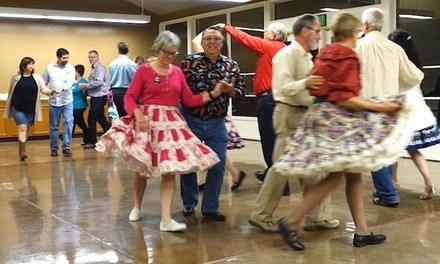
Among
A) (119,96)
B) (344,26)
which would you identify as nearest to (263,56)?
(344,26)

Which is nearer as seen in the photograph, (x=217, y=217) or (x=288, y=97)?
(x=288, y=97)

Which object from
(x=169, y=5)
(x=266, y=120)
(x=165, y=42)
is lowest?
(x=266, y=120)

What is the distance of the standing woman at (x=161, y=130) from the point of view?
11.1 ft

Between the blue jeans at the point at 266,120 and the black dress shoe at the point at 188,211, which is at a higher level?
the blue jeans at the point at 266,120

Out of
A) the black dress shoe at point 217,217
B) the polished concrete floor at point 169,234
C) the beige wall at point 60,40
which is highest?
the beige wall at point 60,40

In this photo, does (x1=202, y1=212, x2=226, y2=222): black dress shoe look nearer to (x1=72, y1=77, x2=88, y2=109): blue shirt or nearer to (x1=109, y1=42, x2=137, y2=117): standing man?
(x1=109, y1=42, x2=137, y2=117): standing man

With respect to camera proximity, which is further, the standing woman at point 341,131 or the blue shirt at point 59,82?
the blue shirt at point 59,82

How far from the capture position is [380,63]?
12.8 ft

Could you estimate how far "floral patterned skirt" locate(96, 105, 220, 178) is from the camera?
3361mm

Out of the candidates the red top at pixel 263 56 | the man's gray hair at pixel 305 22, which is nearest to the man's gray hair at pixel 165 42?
the man's gray hair at pixel 305 22

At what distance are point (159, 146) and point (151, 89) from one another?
1.25ft

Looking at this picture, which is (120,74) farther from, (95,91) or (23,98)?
(23,98)

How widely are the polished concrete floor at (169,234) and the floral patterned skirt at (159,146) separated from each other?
45 centimetres

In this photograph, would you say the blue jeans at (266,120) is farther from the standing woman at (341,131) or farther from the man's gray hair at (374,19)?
the standing woman at (341,131)
